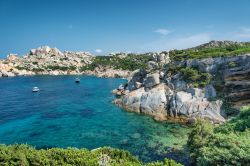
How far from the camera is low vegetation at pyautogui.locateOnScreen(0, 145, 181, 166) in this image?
790 inches

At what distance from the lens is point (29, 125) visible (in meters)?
52.0

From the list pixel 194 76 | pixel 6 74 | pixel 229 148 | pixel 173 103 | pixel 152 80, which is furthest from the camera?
pixel 6 74

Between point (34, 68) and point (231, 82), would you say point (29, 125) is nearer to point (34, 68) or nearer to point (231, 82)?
point (231, 82)

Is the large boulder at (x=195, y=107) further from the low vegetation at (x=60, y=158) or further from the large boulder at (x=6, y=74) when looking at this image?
the large boulder at (x=6, y=74)

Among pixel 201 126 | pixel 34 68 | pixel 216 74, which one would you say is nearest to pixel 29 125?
pixel 201 126

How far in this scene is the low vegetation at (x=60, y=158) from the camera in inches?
790

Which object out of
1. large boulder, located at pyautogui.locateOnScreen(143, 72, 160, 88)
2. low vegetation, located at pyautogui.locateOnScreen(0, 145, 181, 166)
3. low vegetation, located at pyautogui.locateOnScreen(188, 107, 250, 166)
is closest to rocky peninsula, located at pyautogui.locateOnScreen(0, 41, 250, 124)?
A: large boulder, located at pyautogui.locateOnScreen(143, 72, 160, 88)

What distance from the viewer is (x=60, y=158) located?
68.6 feet

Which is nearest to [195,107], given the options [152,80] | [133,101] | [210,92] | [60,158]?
[210,92]

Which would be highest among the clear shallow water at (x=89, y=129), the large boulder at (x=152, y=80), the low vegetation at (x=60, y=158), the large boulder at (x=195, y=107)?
the large boulder at (x=152, y=80)

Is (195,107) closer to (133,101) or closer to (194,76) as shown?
(194,76)

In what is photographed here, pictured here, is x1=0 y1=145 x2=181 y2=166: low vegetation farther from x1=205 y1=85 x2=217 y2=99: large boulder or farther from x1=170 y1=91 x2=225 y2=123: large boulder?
x1=205 y1=85 x2=217 y2=99: large boulder

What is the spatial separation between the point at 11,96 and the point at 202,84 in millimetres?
62686

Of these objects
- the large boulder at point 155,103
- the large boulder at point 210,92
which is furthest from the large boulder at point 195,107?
the large boulder at point 155,103
